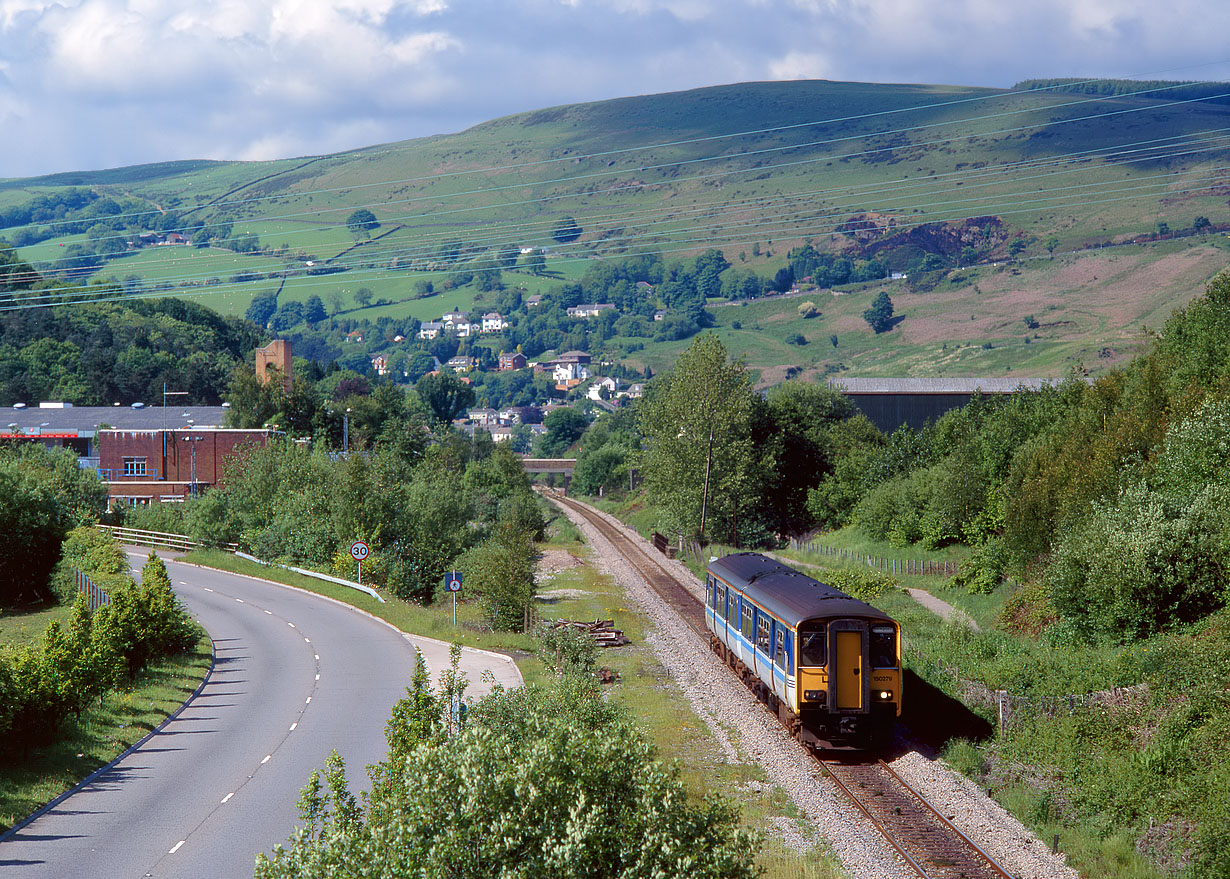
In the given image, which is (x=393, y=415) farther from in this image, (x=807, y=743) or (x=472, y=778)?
(x=472, y=778)

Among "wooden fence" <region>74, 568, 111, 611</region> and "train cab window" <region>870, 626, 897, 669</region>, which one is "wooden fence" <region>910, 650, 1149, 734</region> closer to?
"train cab window" <region>870, 626, 897, 669</region>

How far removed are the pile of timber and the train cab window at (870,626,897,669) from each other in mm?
13328

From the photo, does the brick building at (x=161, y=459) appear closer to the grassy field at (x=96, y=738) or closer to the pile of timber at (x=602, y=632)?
the pile of timber at (x=602, y=632)

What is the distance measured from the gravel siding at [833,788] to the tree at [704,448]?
33726 millimetres

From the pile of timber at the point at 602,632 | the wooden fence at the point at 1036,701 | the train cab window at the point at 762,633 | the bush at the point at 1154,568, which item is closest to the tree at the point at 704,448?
the pile of timber at the point at 602,632

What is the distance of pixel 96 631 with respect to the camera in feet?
86.6

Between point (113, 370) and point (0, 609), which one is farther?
point (113, 370)

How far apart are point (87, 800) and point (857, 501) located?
5347 centimetres

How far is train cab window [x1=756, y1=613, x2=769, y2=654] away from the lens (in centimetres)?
2472

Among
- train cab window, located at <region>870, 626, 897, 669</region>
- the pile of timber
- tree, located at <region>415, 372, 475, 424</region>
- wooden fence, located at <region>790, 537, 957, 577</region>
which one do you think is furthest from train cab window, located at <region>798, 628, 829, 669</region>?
tree, located at <region>415, 372, 475, 424</region>

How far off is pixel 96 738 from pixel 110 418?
72864mm

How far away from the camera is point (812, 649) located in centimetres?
2188

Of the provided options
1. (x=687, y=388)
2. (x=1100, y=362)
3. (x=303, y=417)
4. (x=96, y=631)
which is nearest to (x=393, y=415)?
(x=303, y=417)

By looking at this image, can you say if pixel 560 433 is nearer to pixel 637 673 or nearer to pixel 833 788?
pixel 637 673
